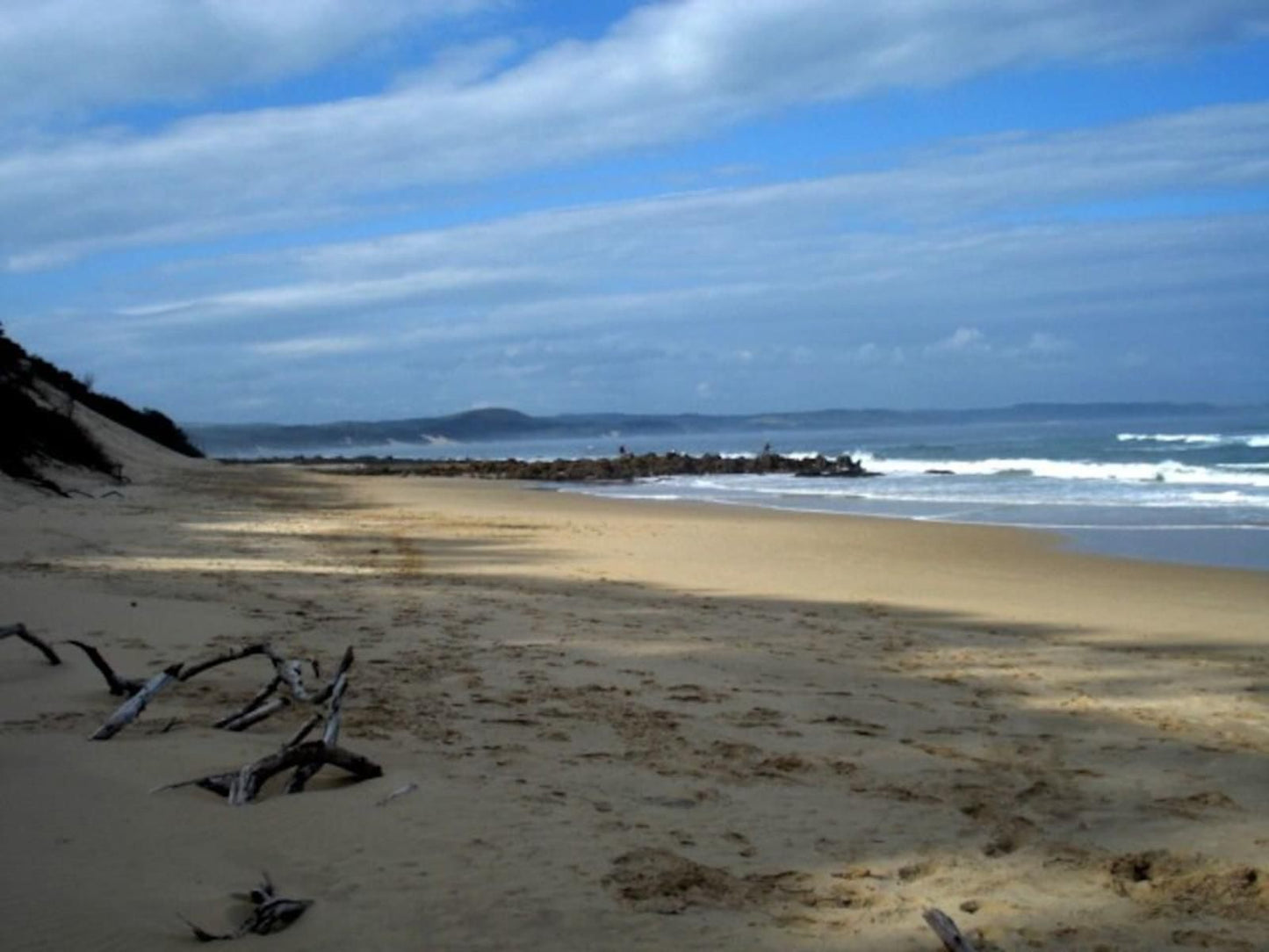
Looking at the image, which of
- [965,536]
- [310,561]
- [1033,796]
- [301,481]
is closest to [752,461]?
[301,481]

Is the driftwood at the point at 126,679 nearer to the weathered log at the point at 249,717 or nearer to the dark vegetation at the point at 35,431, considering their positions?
the weathered log at the point at 249,717

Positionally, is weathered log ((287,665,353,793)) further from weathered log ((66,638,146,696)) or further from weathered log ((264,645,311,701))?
weathered log ((66,638,146,696))

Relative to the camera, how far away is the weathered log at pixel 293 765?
431cm

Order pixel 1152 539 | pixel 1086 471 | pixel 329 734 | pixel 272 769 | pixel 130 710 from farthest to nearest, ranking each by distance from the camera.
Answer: pixel 1086 471
pixel 1152 539
pixel 130 710
pixel 329 734
pixel 272 769

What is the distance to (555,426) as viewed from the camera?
595 feet

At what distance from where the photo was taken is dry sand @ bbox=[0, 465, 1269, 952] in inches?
142

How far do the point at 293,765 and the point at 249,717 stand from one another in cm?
94

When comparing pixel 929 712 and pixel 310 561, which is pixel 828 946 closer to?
pixel 929 712

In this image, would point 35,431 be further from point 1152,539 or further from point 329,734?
point 329,734

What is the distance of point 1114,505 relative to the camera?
74.9 ft

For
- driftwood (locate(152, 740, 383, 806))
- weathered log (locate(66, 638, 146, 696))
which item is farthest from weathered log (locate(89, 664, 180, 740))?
driftwood (locate(152, 740, 383, 806))

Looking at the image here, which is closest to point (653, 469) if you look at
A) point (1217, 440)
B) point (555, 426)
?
point (1217, 440)

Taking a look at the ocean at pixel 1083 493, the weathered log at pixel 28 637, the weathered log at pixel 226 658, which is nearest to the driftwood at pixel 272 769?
the weathered log at pixel 226 658

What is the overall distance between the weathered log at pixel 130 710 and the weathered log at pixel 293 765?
0.85 metres
